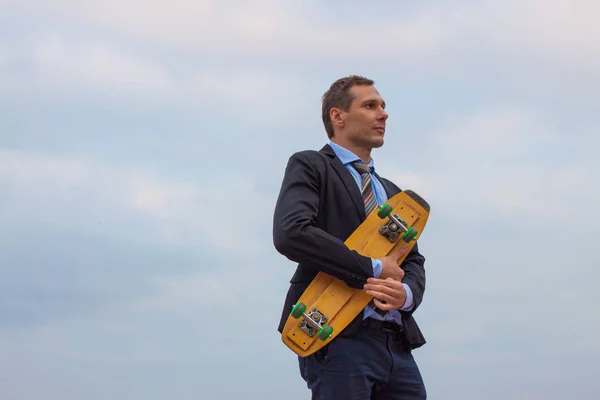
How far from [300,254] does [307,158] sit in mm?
845

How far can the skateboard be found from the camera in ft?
18.5

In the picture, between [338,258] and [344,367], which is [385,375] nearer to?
[344,367]

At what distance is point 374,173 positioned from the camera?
6.46 m

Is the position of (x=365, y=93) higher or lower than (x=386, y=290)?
higher

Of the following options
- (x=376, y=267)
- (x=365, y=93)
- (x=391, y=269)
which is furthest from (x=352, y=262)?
(x=365, y=93)

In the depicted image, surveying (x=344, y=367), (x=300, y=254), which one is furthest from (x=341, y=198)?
(x=344, y=367)

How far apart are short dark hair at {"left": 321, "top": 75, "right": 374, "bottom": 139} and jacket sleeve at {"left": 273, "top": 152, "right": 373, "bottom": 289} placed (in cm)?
96

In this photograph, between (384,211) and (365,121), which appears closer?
(384,211)

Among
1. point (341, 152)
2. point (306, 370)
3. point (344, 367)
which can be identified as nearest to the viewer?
point (344, 367)

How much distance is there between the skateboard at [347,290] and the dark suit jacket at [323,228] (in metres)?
0.09

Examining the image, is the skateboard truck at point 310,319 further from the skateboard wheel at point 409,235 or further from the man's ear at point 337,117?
the man's ear at point 337,117

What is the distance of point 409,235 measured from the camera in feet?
19.8

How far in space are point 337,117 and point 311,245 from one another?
133 cm

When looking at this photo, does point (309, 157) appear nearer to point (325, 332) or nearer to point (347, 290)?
point (347, 290)
